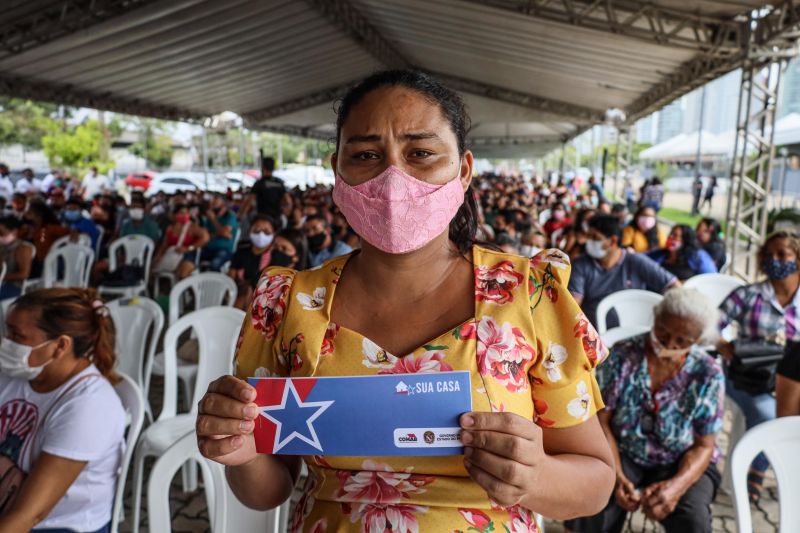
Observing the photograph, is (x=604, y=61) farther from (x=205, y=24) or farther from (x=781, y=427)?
(x=781, y=427)

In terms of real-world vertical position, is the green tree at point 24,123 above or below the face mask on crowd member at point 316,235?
above

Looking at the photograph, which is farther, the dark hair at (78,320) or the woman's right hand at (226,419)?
the dark hair at (78,320)

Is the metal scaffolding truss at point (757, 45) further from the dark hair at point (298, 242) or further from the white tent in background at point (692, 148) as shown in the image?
the white tent in background at point (692, 148)

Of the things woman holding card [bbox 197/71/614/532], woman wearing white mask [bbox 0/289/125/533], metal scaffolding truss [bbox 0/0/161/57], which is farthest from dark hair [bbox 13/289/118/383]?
metal scaffolding truss [bbox 0/0/161/57]

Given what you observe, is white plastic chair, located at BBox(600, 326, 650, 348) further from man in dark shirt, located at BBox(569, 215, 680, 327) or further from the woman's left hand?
the woman's left hand

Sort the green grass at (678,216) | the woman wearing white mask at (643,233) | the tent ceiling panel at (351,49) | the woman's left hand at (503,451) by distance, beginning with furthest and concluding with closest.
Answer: the green grass at (678,216)
the tent ceiling panel at (351,49)
the woman wearing white mask at (643,233)
the woman's left hand at (503,451)

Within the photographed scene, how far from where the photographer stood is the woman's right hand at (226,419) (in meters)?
0.96

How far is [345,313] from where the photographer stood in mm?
1164

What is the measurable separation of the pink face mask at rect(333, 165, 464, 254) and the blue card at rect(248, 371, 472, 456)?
31 cm

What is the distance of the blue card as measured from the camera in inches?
35.9

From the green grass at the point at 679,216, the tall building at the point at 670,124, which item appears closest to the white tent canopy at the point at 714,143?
the green grass at the point at 679,216

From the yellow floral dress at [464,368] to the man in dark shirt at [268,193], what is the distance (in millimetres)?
6854

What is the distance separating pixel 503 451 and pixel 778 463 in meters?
1.54

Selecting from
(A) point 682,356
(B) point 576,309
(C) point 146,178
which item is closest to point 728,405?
(A) point 682,356
